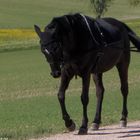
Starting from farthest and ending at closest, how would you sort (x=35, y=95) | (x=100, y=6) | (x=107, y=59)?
(x=100, y=6) → (x=35, y=95) → (x=107, y=59)

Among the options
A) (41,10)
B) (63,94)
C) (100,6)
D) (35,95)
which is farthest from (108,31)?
(100,6)

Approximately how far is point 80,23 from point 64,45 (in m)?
0.57

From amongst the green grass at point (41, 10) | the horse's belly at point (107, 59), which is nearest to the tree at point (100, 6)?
the green grass at point (41, 10)

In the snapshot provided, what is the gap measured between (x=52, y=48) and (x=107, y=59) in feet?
6.45

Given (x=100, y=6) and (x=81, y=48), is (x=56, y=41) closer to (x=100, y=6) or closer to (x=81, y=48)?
(x=81, y=48)

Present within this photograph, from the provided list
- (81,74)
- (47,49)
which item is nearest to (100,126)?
(81,74)

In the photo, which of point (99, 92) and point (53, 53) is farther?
point (99, 92)

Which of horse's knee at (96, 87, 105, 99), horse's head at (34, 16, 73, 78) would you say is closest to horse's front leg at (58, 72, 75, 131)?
horse's head at (34, 16, 73, 78)

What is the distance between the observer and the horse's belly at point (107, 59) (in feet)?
34.7

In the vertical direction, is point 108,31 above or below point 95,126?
above

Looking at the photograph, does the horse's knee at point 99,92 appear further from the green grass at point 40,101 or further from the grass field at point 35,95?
the green grass at point 40,101

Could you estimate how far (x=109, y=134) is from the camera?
32.7 feet

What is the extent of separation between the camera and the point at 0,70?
36094 mm

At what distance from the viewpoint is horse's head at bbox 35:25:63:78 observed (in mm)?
9172
